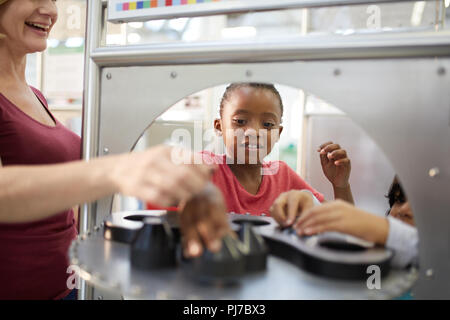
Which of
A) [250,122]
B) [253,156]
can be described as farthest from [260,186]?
[250,122]

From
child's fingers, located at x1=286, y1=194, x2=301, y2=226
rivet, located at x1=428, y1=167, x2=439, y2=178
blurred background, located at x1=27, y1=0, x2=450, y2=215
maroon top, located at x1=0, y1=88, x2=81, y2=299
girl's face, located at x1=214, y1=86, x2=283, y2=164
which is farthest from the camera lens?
blurred background, located at x1=27, y1=0, x2=450, y2=215

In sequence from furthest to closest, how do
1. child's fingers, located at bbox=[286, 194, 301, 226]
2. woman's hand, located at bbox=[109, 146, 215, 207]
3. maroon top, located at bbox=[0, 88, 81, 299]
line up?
maroon top, located at bbox=[0, 88, 81, 299], child's fingers, located at bbox=[286, 194, 301, 226], woman's hand, located at bbox=[109, 146, 215, 207]

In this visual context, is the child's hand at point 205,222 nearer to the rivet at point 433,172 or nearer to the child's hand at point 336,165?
the rivet at point 433,172

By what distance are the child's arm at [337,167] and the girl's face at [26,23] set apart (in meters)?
0.81

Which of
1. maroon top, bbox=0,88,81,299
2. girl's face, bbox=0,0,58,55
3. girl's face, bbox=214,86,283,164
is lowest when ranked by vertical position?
maroon top, bbox=0,88,81,299

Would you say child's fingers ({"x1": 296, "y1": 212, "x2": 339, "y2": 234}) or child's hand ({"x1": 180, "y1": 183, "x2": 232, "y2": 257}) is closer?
child's hand ({"x1": 180, "y1": 183, "x2": 232, "y2": 257})

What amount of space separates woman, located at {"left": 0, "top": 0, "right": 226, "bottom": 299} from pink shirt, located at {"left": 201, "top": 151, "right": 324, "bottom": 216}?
47cm

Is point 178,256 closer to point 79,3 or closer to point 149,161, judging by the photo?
point 149,161

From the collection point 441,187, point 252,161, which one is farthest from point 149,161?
point 252,161

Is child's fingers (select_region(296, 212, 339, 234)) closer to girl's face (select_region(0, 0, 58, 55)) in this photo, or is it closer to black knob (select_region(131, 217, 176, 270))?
black knob (select_region(131, 217, 176, 270))

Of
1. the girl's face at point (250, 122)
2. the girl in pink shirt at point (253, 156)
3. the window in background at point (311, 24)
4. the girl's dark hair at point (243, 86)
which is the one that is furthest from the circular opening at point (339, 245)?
the girl's dark hair at point (243, 86)

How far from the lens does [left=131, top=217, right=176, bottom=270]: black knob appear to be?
0.54m

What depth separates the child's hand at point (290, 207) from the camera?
2.29 feet

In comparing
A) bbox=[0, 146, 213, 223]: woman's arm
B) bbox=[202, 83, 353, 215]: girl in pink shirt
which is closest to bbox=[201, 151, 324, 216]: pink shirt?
bbox=[202, 83, 353, 215]: girl in pink shirt
